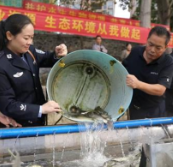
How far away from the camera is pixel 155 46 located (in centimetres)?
192

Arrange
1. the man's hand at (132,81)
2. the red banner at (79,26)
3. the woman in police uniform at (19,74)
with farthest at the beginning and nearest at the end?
the red banner at (79,26) < the man's hand at (132,81) < the woman in police uniform at (19,74)

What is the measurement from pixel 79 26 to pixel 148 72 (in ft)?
17.1

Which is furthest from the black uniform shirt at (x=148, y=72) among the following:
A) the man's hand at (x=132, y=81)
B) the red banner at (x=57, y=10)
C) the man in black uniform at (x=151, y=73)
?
the red banner at (x=57, y=10)

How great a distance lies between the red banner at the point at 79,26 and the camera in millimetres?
6465

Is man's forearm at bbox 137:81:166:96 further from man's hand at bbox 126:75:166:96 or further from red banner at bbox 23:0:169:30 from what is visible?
red banner at bbox 23:0:169:30

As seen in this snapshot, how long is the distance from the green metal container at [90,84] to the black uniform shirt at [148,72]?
0.99 ft

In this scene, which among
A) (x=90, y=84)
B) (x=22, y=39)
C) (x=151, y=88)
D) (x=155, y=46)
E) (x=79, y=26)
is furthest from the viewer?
(x=79, y=26)

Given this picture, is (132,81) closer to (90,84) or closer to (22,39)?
(90,84)

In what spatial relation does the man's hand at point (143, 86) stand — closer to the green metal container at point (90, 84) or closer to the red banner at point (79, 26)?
the green metal container at point (90, 84)

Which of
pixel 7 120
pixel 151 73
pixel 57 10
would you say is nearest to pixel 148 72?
pixel 151 73

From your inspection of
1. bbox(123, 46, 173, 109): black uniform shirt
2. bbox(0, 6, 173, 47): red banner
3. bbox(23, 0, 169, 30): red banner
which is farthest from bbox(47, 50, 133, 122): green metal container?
bbox(23, 0, 169, 30): red banner

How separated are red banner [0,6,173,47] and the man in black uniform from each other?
478 centimetres

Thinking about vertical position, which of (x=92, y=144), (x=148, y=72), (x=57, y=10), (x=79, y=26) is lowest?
(x=92, y=144)

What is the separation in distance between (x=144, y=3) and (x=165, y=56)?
4850 millimetres
